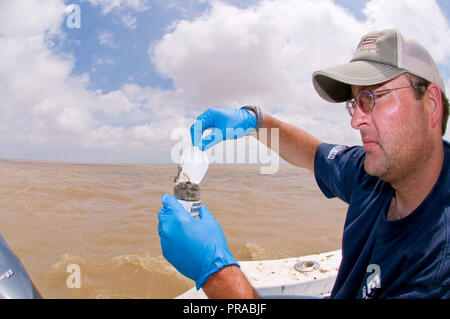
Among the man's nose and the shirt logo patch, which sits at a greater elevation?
the man's nose

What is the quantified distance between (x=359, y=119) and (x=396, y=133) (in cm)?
18

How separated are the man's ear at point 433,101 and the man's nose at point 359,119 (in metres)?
0.24

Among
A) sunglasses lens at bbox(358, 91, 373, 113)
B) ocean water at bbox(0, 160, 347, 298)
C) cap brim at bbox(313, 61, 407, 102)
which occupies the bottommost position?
ocean water at bbox(0, 160, 347, 298)

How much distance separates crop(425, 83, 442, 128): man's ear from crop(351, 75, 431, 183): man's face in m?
0.04

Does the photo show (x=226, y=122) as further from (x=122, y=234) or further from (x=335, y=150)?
(x=122, y=234)

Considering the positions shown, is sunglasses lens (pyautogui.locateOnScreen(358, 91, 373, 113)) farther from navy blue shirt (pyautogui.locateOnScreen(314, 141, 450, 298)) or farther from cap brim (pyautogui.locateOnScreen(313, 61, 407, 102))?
navy blue shirt (pyautogui.locateOnScreen(314, 141, 450, 298))

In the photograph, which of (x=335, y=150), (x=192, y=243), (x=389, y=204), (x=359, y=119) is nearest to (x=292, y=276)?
(x=335, y=150)

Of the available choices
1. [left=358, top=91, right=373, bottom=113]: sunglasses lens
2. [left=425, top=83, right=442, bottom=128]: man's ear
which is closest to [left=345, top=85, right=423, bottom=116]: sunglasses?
[left=358, top=91, right=373, bottom=113]: sunglasses lens

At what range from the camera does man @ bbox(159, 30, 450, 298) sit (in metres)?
0.98

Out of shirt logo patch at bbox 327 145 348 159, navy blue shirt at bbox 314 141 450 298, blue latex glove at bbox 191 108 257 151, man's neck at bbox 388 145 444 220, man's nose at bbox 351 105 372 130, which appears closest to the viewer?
navy blue shirt at bbox 314 141 450 298

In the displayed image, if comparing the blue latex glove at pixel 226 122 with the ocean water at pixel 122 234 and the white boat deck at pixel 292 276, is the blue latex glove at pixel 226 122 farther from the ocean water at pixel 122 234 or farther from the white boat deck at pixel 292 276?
the ocean water at pixel 122 234

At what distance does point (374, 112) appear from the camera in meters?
1.19
